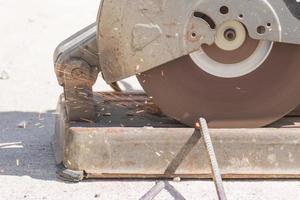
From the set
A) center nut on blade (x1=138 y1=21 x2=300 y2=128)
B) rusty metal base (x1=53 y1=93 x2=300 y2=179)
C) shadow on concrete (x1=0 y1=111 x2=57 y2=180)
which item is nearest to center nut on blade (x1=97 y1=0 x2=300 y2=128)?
center nut on blade (x1=138 y1=21 x2=300 y2=128)

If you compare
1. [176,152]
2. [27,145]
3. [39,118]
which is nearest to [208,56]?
[176,152]

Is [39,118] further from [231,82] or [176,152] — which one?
[231,82]

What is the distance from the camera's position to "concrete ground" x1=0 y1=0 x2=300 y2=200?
11.7ft

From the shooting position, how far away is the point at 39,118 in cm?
491

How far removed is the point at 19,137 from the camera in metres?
4.46

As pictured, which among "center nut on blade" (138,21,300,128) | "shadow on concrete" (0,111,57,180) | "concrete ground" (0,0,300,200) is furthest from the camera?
"shadow on concrete" (0,111,57,180)

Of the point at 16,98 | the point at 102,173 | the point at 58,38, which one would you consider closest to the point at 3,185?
the point at 102,173

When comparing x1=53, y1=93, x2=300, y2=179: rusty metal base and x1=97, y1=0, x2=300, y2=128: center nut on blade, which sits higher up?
x1=97, y1=0, x2=300, y2=128: center nut on blade

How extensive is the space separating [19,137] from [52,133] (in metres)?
0.21

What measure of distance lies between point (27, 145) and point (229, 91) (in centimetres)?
126

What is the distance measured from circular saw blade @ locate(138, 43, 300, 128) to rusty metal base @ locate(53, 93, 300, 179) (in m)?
0.10

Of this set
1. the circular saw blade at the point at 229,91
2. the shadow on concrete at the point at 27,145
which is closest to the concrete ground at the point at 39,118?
the shadow on concrete at the point at 27,145

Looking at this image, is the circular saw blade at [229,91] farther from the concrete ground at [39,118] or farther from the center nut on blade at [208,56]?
the concrete ground at [39,118]

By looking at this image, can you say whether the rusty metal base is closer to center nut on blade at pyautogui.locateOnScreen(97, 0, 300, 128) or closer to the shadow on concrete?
center nut on blade at pyautogui.locateOnScreen(97, 0, 300, 128)
